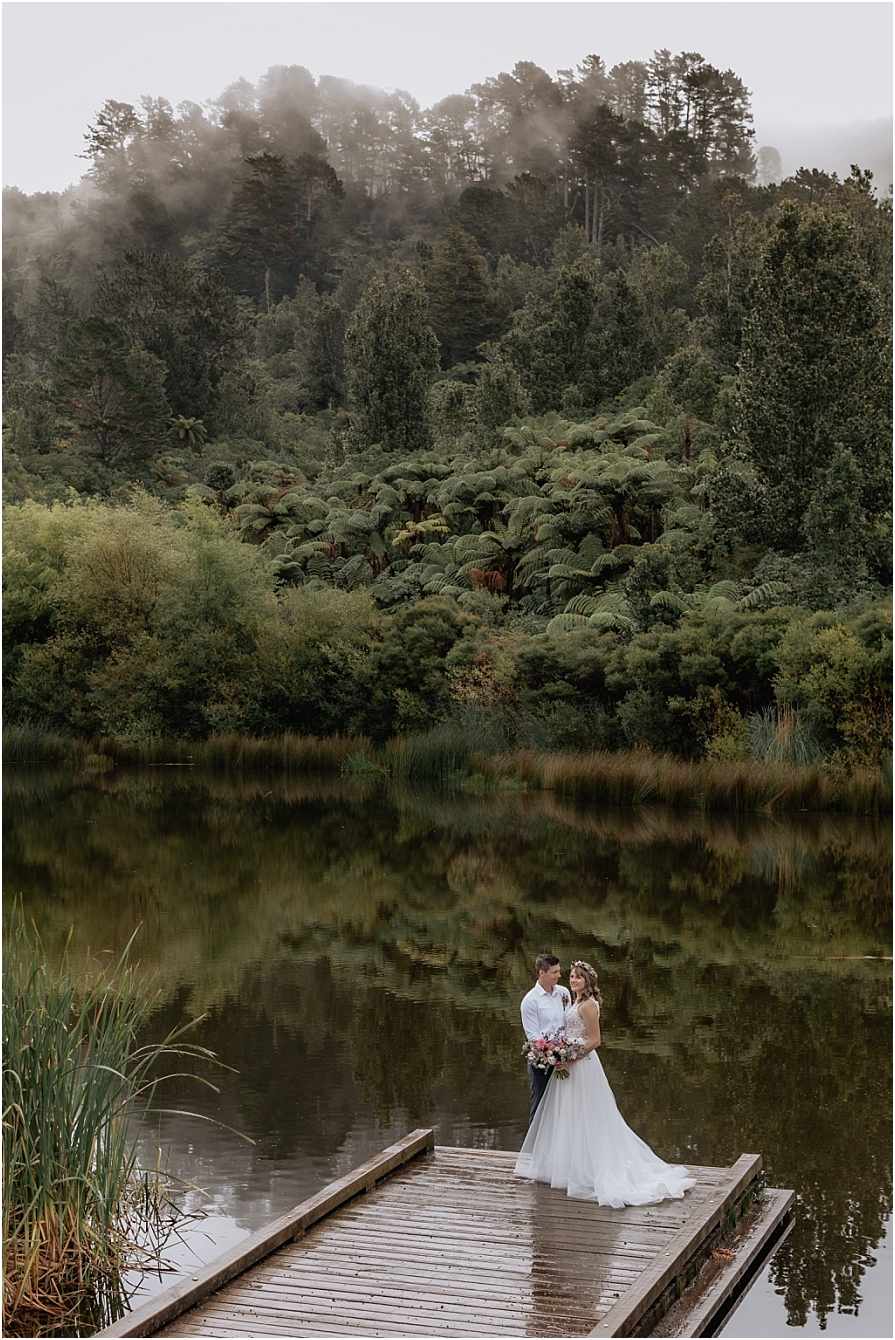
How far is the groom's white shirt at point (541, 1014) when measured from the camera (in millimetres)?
7012

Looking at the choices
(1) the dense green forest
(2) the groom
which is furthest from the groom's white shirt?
(1) the dense green forest

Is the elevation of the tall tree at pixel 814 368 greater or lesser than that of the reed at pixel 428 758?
greater

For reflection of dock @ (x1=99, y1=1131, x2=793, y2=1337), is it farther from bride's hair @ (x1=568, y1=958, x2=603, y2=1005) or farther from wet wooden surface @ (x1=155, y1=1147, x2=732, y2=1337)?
bride's hair @ (x1=568, y1=958, x2=603, y2=1005)

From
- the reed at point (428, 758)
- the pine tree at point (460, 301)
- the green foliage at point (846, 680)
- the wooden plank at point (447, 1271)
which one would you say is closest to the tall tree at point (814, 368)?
the green foliage at point (846, 680)

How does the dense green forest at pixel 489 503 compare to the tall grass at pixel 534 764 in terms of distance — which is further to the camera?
the dense green forest at pixel 489 503

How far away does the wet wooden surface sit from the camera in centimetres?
528

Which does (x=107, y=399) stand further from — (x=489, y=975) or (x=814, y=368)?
(x=489, y=975)

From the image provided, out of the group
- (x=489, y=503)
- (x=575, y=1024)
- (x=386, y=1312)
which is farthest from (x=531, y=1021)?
(x=489, y=503)

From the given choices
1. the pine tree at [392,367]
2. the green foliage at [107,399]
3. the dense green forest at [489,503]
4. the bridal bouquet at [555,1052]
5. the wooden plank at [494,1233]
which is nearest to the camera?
the wooden plank at [494,1233]

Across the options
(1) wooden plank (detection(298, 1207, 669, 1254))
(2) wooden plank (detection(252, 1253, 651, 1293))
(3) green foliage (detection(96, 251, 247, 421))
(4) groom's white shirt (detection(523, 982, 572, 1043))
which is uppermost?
(3) green foliage (detection(96, 251, 247, 421))

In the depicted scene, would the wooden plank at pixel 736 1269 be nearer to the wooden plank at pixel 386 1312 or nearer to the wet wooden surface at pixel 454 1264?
the wet wooden surface at pixel 454 1264

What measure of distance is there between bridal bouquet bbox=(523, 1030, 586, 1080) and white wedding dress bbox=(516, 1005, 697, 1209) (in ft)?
0.15

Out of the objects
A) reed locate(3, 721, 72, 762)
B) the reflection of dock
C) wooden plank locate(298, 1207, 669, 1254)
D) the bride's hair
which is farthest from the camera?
reed locate(3, 721, 72, 762)

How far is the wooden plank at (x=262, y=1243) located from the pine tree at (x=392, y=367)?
35762 millimetres
